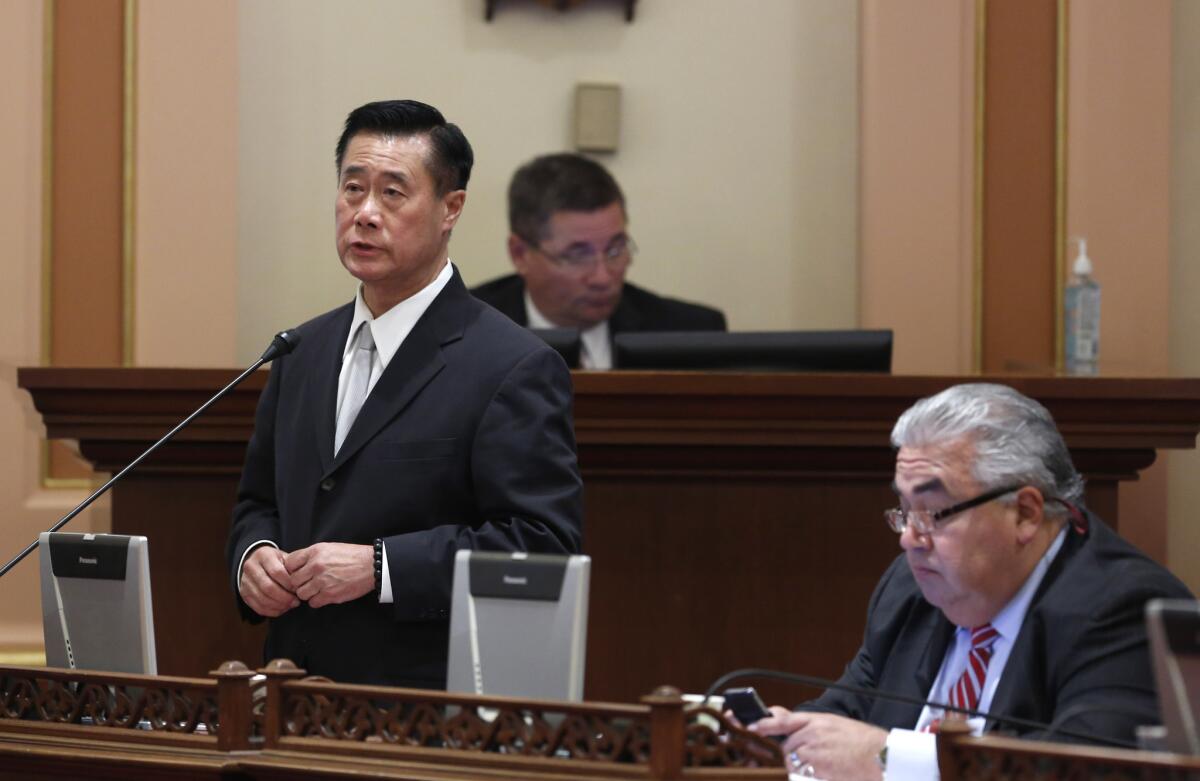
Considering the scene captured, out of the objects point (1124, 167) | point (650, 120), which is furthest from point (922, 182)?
point (650, 120)

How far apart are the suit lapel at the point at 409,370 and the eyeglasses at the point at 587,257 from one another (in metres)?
2.40

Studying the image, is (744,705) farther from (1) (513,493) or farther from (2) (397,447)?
(2) (397,447)

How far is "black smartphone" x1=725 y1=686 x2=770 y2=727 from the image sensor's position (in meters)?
1.76

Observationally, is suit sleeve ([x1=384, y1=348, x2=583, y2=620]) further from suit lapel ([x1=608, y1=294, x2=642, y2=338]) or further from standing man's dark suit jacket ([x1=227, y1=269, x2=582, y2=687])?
suit lapel ([x1=608, y1=294, x2=642, y2=338])

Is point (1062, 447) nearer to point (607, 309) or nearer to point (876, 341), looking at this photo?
point (876, 341)

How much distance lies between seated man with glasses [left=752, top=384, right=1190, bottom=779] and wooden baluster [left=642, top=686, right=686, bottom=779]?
15.6 inches

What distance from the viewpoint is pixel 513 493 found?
2.06 meters

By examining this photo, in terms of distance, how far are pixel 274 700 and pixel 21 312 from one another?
3296 mm

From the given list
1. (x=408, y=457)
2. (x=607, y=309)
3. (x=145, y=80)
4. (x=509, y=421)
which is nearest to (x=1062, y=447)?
(x=509, y=421)

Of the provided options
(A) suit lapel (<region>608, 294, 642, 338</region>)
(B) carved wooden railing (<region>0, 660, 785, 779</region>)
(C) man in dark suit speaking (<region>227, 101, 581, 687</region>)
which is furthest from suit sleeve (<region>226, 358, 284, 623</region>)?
(A) suit lapel (<region>608, 294, 642, 338</region>)

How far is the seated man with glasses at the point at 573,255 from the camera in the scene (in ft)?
15.2

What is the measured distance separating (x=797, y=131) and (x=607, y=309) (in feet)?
3.41

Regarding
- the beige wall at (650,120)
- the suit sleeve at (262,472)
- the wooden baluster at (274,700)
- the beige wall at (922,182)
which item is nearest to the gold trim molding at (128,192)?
the beige wall at (650,120)

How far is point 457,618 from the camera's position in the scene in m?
1.70
